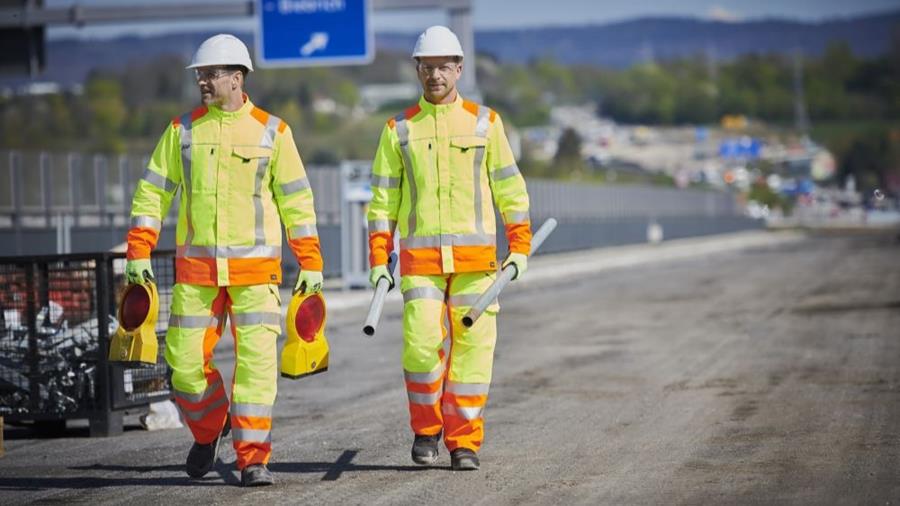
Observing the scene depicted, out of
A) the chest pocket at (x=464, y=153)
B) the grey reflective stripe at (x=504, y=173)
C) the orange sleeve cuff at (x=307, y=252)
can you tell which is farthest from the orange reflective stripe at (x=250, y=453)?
the grey reflective stripe at (x=504, y=173)

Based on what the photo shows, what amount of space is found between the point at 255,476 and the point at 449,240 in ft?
4.88

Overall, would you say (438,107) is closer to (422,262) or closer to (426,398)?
(422,262)

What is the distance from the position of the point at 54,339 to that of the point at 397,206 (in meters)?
3.25

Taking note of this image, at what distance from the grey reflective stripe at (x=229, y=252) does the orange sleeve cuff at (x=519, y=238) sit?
1.27 metres

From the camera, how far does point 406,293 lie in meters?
8.73

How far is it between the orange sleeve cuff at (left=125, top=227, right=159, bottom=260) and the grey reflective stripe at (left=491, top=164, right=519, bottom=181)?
5.63 feet

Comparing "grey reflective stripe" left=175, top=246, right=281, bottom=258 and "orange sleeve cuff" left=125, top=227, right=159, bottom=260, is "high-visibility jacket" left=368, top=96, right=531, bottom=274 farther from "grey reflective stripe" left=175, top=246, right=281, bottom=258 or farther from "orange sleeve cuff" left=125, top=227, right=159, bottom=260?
"orange sleeve cuff" left=125, top=227, right=159, bottom=260

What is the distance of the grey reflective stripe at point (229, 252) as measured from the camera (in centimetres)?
830

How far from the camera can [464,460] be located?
340 inches

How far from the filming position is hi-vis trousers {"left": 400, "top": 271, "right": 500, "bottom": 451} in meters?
8.64

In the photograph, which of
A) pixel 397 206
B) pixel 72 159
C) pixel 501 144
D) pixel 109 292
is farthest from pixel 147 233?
pixel 72 159

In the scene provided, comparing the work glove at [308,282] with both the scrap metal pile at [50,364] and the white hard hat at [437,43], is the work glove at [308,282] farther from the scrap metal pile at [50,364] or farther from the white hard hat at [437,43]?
the scrap metal pile at [50,364]

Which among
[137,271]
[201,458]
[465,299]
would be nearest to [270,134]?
[137,271]

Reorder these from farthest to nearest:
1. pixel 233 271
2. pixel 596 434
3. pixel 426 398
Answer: pixel 596 434 < pixel 426 398 < pixel 233 271
